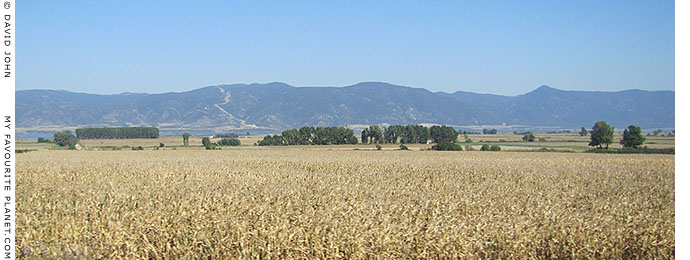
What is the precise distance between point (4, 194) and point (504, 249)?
7.76 m

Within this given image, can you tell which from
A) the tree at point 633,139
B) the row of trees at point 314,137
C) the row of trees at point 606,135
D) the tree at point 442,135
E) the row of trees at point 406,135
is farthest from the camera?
the tree at point 442,135

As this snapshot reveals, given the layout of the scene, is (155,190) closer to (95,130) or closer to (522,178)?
(522,178)

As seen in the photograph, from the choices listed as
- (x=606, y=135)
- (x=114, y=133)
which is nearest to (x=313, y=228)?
(x=606, y=135)

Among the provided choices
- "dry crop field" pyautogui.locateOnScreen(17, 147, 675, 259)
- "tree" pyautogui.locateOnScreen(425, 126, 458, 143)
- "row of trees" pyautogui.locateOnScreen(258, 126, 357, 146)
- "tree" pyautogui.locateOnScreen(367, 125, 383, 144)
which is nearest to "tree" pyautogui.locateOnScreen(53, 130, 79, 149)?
"row of trees" pyautogui.locateOnScreen(258, 126, 357, 146)

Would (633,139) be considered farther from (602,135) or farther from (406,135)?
(406,135)

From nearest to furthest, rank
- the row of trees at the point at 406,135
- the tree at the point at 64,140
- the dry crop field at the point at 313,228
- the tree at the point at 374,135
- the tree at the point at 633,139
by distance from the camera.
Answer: the dry crop field at the point at 313,228 < the tree at the point at 633,139 < the tree at the point at 64,140 < the tree at the point at 374,135 < the row of trees at the point at 406,135

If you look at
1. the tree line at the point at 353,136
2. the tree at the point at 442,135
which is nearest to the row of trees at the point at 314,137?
the tree line at the point at 353,136

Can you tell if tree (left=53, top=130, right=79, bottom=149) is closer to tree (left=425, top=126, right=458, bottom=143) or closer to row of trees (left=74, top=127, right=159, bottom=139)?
row of trees (left=74, top=127, right=159, bottom=139)

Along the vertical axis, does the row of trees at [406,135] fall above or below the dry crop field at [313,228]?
above

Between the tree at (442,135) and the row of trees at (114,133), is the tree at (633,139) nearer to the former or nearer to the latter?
the tree at (442,135)

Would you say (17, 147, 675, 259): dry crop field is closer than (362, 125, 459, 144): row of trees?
Yes

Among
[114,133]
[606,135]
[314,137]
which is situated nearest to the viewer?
[606,135]

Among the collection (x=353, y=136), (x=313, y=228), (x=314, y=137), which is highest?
(x=353, y=136)

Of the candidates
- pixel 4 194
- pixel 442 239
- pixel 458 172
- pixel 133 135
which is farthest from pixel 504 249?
pixel 133 135
